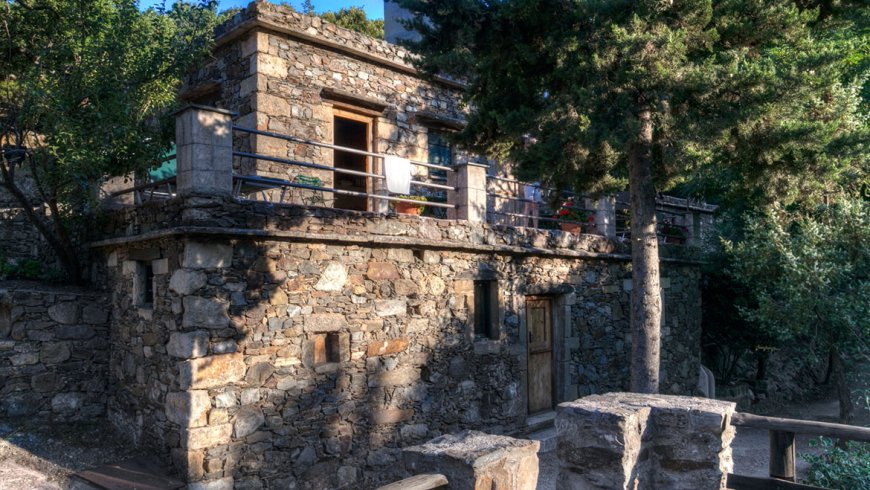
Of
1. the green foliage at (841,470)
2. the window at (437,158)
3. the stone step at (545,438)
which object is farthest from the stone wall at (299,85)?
the green foliage at (841,470)

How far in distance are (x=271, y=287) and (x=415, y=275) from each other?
1.83m

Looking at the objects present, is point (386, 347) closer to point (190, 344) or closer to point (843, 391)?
point (190, 344)

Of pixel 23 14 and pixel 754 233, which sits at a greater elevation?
pixel 23 14

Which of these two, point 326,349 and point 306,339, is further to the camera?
point 326,349

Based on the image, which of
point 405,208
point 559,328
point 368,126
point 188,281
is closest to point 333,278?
point 188,281

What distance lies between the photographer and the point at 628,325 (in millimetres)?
10289

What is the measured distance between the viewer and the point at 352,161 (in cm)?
1127

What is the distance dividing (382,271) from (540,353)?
10.8 feet

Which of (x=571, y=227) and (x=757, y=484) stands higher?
(x=571, y=227)

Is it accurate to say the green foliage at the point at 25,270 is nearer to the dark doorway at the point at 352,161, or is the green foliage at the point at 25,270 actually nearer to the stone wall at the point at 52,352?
the stone wall at the point at 52,352

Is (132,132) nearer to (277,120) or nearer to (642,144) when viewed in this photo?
(277,120)

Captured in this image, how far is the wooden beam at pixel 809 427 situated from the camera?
15.5 ft

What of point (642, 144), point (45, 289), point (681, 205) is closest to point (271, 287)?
point (45, 289)

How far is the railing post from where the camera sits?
5770 mm
